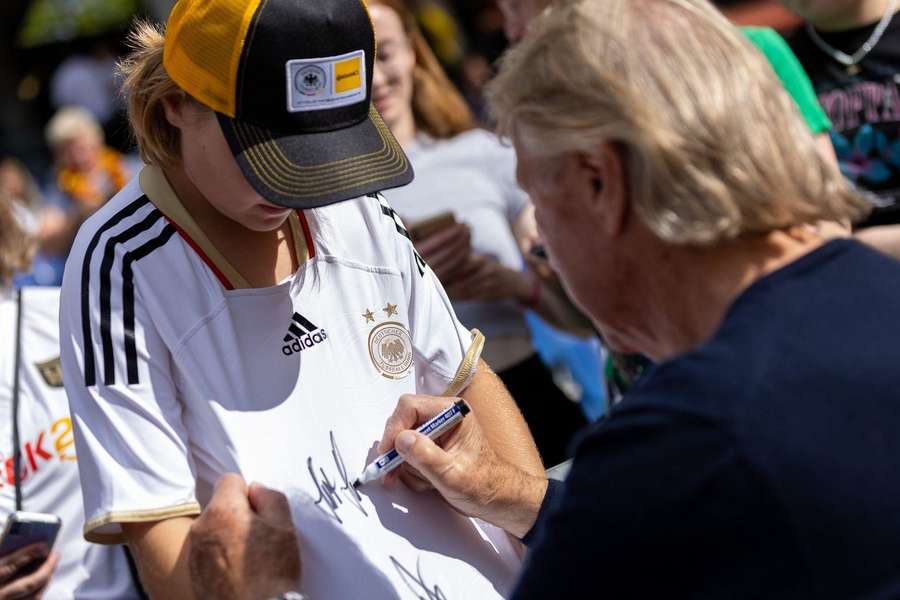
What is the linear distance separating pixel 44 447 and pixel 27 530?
0.41 metres

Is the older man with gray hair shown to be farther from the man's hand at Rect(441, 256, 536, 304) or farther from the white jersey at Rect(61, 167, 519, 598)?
the man's hand at Rect(441, 256, 536, 304)

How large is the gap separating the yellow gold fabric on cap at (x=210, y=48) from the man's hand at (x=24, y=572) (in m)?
1.23

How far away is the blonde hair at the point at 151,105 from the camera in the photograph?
1980 mm

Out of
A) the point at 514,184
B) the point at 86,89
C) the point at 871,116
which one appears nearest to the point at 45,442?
the point at 514,184

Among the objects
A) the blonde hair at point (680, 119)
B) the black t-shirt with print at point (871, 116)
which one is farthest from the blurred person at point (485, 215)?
the blonde hair at point (680, 119)

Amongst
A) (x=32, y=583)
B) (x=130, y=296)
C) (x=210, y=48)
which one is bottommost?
(x=32, y=583)

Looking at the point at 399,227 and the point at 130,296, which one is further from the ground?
the point at 130,296

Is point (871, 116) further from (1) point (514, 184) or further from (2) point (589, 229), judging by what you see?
(2) point (589, 229)

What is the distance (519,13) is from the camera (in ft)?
11.3

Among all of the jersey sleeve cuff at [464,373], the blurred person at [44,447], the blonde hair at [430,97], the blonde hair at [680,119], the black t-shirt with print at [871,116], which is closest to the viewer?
the blonde hair at [680,119]

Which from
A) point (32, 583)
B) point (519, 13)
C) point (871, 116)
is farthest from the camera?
point (519, 13)

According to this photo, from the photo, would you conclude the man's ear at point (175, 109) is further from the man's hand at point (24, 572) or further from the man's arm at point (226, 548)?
the man's hand at point (24, 572)

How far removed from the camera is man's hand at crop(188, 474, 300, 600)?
1769 mm
